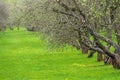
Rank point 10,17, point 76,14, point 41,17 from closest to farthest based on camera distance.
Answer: point 76,14 → point 41,17 → point 10,17

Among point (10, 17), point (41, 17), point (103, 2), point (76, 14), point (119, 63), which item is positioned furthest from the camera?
point (10, 17)

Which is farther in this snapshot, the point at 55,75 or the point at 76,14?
the point at 55,75

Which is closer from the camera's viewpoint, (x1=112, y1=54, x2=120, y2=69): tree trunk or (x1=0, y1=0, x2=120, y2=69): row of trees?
(x1=0, y1=0, x2=120, y2=69): row of trees

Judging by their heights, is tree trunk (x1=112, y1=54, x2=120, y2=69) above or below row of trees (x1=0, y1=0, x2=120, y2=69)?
below

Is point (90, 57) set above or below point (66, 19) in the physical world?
below

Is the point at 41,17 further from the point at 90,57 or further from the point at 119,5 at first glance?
the point at 119,5

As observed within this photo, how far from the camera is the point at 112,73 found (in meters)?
32.4

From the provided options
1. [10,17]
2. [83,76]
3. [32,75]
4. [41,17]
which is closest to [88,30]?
[83,76]

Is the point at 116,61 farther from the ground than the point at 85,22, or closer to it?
closer to it

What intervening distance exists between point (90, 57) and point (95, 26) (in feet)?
52.8

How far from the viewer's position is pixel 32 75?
114 feet

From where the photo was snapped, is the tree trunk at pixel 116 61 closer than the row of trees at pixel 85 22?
No

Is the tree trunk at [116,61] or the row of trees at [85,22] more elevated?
the row of trees at [85,22]

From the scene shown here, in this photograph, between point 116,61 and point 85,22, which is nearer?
point 85,22
